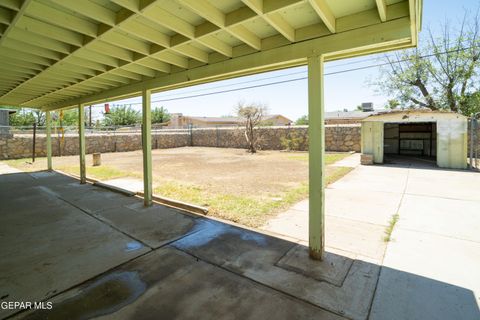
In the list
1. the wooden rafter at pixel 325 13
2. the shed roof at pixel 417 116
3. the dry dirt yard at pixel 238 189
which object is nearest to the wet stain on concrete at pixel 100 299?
the dry dirt yard at pixel 238 189

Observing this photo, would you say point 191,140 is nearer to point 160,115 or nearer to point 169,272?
point 169,272

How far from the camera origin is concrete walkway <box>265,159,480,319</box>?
218 centimetres

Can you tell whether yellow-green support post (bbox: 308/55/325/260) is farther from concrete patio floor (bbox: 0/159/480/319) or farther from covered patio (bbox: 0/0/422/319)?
concrete patio floor (bbox: 0/159/480/319)

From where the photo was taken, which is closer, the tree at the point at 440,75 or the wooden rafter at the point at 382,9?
the wooden rafter at the point at 382,9

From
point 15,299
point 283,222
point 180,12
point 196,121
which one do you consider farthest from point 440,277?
point 196,121

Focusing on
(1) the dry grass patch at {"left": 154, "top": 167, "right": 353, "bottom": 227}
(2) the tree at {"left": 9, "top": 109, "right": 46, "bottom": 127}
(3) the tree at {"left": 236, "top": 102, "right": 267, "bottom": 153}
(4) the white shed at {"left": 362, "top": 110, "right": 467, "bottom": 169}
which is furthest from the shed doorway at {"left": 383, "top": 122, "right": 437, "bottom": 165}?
(2) the tree at {"left": 9, "top": 109, "right": 46, "bottom": 127}

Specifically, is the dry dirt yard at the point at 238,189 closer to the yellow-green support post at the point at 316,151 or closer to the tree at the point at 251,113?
the yellow-green support post at the point at 316,151

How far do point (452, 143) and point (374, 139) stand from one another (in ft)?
8.31

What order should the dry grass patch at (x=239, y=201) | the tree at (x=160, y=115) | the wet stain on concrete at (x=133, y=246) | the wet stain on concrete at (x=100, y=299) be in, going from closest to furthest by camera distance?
the wet stain on concrete at (x=100, y=299), the wet stain on concrete at (x=133, y=246), the dry grass patch at (x=239, y=201), the tree at (x=160, y=115)

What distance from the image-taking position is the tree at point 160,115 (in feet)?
141

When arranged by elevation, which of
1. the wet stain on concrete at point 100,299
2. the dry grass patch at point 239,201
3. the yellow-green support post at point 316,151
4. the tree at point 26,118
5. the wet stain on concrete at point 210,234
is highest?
the tree at point 26,118

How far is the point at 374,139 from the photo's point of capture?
414 inches

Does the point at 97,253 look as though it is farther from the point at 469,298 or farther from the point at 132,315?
the point at 469,298

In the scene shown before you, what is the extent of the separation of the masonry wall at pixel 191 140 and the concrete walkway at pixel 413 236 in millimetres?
8725
